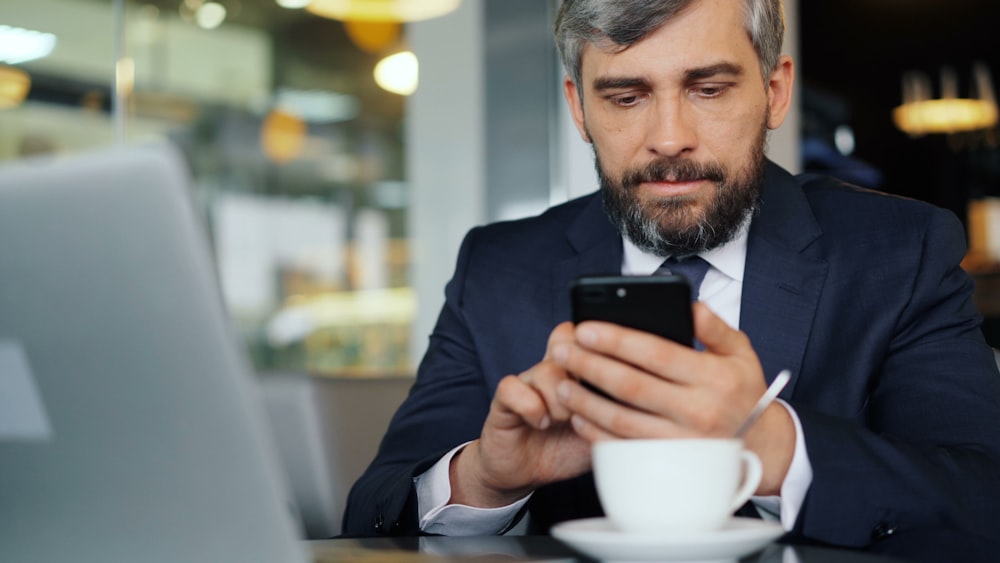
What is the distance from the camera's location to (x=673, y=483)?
73cm

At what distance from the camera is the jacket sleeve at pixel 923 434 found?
100cm

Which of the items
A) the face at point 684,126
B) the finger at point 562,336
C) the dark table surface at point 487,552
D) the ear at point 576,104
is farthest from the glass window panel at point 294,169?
the finger at point 562,336

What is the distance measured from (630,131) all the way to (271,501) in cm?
84

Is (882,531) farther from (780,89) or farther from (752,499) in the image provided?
(780,89)

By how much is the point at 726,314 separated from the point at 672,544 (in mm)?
728

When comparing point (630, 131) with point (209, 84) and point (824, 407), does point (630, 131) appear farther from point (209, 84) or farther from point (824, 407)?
point (209, 84)

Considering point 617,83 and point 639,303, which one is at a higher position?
point 617,83

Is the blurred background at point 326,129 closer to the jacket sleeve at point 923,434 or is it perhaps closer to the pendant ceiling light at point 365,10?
the pendant ceiling light at point 365,10

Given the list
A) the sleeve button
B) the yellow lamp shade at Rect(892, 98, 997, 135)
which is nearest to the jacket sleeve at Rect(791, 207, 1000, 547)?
the sleeve button

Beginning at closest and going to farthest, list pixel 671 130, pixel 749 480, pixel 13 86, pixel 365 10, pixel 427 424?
pixel 749 480, pixel 671 130, pixel 427 424, pixel 13 86, pixel 365 10

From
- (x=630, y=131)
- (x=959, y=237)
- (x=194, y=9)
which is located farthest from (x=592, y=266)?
(x=194, y=9)

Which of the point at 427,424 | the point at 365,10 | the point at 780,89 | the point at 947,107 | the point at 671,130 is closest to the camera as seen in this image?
the point at 671,130

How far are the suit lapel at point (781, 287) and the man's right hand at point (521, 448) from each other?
353 mm

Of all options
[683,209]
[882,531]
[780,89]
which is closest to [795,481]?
[882,531]
